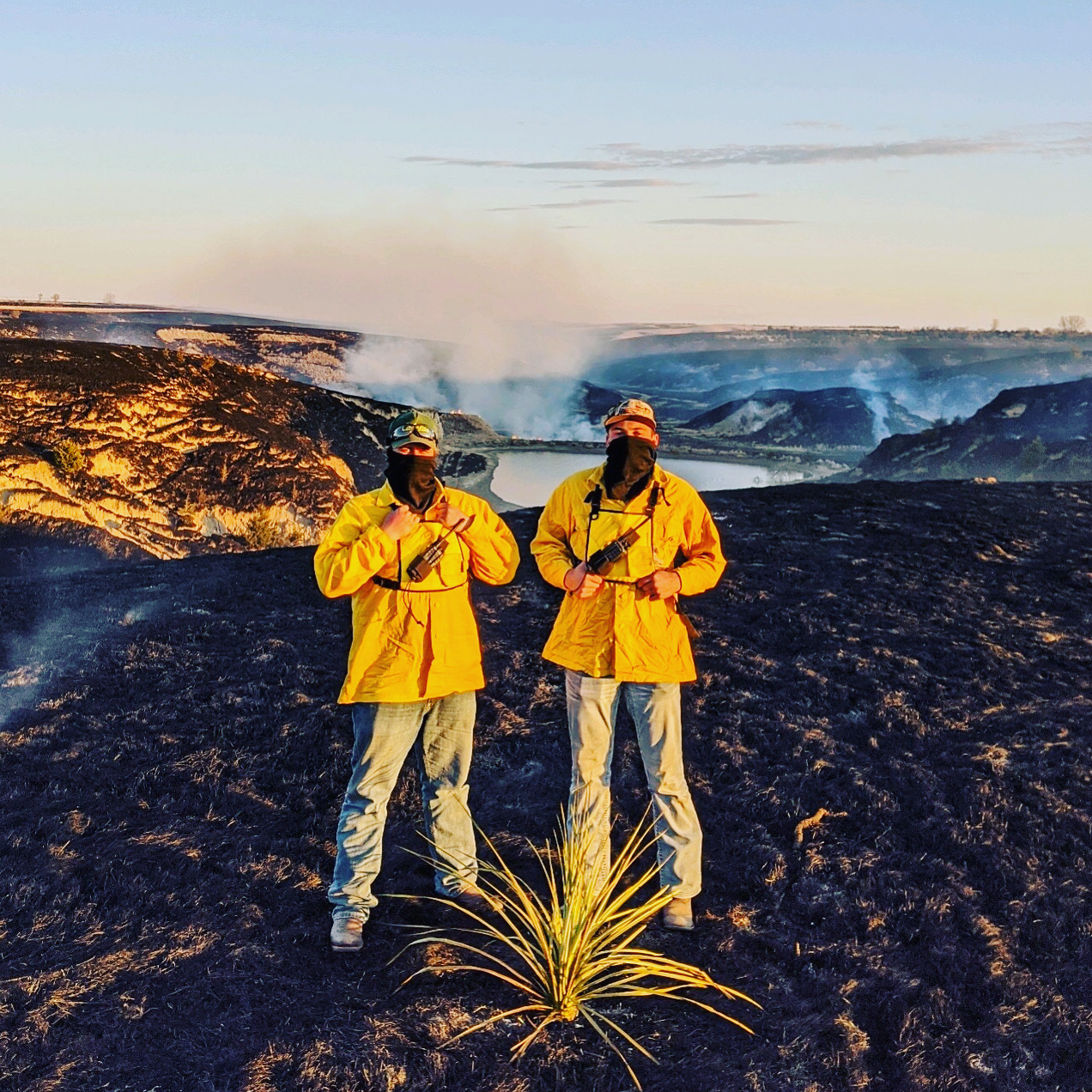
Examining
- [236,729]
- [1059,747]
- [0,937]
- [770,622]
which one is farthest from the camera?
[770,622]

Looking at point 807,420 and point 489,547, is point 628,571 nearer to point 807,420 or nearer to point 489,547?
point 489,547

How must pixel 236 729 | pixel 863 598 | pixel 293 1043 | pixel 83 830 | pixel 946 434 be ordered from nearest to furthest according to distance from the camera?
pixel 293 1043 → pixel 83 830 → pixel 236 729 → pixel 863 598 → pixel 946 434

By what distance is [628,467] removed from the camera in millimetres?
4398

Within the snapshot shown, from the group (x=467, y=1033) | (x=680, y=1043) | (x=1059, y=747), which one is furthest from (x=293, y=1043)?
(x=1059, y=747)

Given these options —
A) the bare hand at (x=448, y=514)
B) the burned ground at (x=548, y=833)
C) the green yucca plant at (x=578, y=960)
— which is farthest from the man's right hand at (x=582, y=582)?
the burned ground at (x=548, y=833)


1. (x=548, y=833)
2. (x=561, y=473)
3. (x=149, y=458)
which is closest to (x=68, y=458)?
(x=149, y=458)

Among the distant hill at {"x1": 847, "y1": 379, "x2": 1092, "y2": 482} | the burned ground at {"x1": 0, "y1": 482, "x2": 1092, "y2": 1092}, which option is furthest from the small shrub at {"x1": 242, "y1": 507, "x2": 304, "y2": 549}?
the distant hill at {"x1": 847, "y1": 379, "x2": 1092, "y2": 482}

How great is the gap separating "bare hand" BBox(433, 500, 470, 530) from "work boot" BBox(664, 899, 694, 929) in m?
1.87

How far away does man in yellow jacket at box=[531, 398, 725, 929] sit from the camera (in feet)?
14.2

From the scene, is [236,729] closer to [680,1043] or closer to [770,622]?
[680,1043]

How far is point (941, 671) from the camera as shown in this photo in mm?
8258

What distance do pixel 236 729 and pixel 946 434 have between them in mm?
55005

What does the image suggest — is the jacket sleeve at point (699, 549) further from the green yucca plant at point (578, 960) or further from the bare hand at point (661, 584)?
the green yucca plant at point (578, 960)

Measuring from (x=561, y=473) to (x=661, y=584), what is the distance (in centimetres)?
5562
